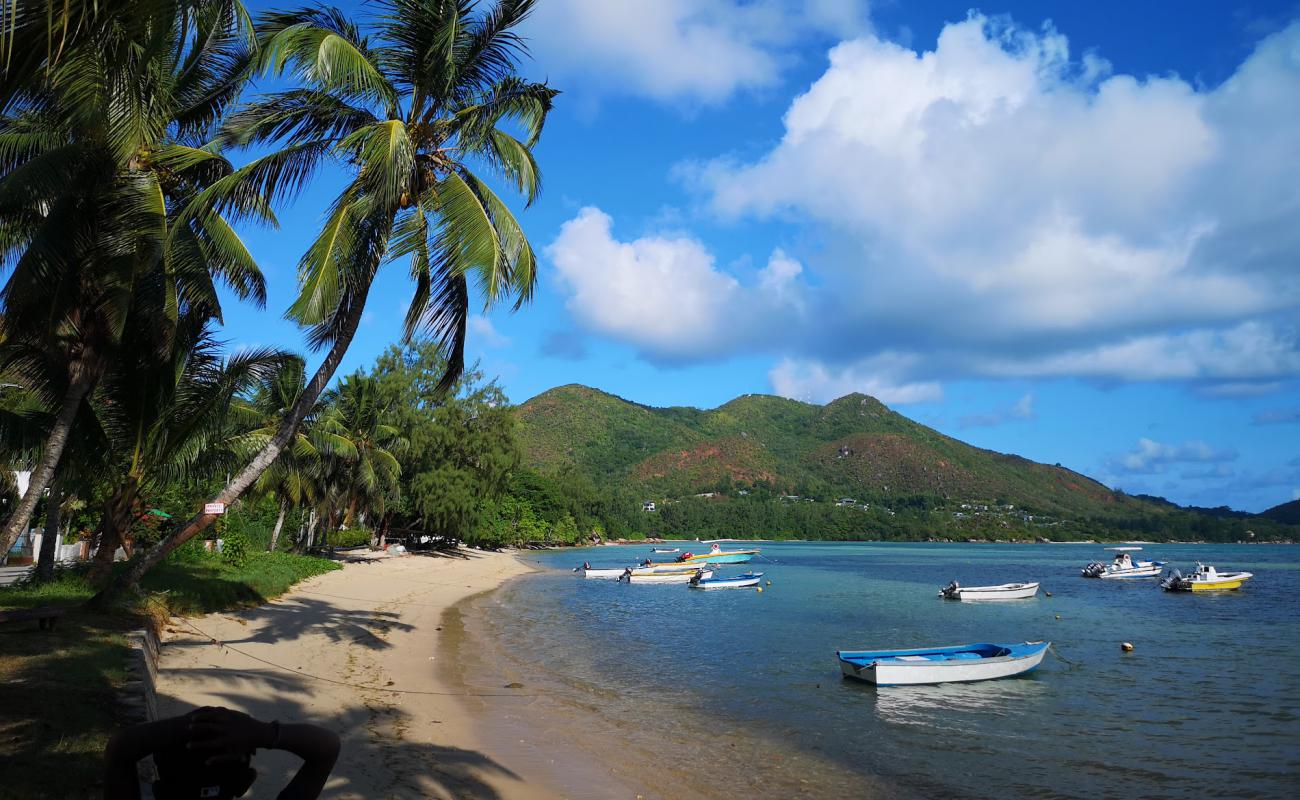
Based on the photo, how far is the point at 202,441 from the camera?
15.0 m

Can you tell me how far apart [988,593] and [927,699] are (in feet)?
88.0

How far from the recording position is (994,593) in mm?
39719

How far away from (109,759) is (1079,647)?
89.6 feet

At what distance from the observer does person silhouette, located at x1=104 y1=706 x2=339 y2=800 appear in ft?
6.55

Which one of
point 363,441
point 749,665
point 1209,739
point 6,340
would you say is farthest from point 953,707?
point 363,441

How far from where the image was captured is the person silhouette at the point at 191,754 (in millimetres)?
1996

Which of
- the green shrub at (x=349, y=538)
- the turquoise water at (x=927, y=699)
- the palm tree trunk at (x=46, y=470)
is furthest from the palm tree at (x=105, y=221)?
the green shrub at (x=349, y=538)

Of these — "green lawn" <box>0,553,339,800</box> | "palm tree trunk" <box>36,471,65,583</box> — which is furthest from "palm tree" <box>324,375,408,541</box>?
"green lawn" <box>0,553,339,800</box>

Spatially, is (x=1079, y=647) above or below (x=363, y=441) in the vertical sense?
below

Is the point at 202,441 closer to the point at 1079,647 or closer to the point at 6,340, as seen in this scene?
the point at 6,340

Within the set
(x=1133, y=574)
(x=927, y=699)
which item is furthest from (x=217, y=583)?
(x=1133, y=574)

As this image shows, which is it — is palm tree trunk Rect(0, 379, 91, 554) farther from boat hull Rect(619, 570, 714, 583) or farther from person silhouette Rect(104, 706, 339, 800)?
boat hull Rect(619, 570, 714, 583)

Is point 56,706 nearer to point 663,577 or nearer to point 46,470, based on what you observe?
point 46,470

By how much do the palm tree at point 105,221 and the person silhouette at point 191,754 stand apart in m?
7.98
